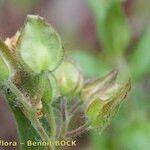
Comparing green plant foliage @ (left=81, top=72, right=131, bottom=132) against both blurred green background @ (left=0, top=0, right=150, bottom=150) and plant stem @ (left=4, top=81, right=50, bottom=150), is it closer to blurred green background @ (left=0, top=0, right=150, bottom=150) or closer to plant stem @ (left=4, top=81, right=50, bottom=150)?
plant stem @ (left=4, top=81, right=50, bottom=150)

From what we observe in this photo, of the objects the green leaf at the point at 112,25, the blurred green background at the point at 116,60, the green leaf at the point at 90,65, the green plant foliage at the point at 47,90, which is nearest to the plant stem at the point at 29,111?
the green plant foliage at the point at 47,90

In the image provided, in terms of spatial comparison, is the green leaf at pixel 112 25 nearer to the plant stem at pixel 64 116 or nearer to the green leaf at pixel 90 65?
the green leaf at pixel 90 65

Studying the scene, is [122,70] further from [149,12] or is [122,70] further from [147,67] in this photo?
[149,12]

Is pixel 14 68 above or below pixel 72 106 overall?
above

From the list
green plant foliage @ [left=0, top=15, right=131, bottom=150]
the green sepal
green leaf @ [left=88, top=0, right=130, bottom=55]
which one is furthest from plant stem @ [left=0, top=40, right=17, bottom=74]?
green leaf @ [left=88, top=0, right=130, bottom=55]

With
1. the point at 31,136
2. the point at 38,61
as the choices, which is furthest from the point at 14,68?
the point at 31,136

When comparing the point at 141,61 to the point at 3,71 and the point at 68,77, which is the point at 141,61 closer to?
the point at 68,77

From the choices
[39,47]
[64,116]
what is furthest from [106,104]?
[39,47]
